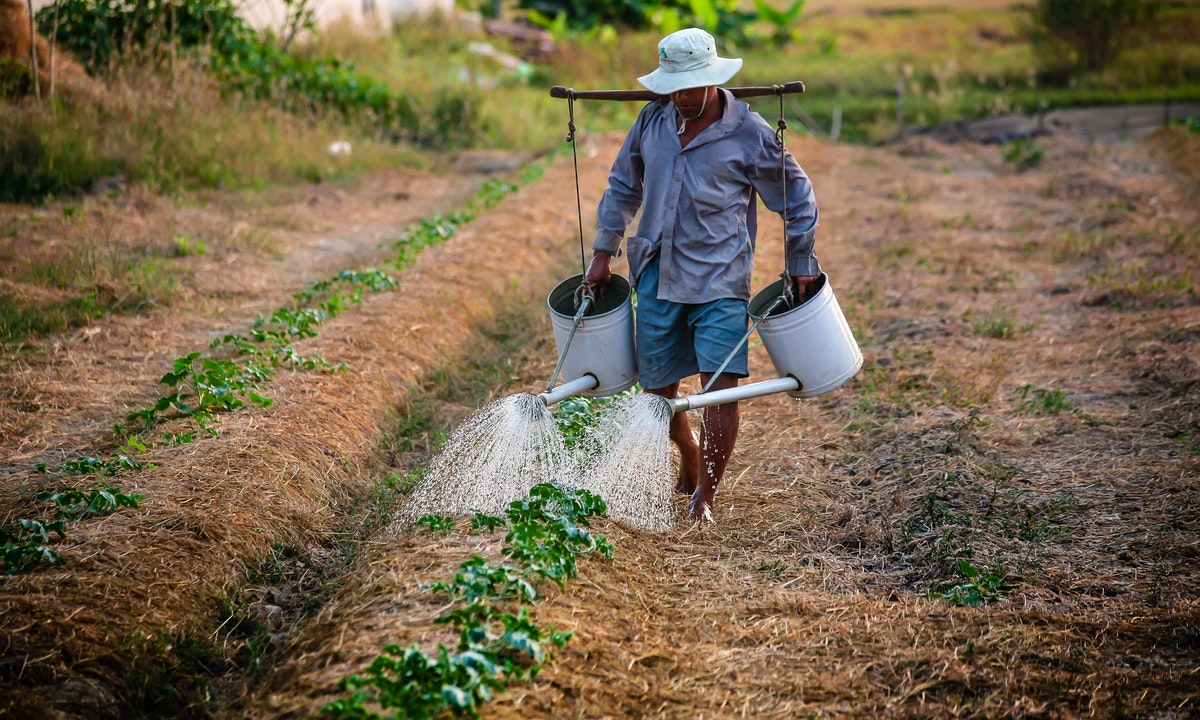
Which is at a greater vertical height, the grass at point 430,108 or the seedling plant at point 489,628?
the grass at point 430,108

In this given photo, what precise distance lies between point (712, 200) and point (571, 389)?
2.78ft

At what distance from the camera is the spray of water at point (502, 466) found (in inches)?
148

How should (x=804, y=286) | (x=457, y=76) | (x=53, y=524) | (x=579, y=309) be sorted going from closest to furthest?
(x=53, y=524), (x=804, y=286), (x=579, y=309), (x=457, y=76)

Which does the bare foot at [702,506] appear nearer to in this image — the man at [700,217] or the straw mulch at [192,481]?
the man at [700,217]

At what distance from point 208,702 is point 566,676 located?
104 centimetres

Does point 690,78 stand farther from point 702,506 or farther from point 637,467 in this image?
point 702,506

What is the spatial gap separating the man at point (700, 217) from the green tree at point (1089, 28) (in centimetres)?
1906

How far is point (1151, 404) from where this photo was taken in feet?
17.0

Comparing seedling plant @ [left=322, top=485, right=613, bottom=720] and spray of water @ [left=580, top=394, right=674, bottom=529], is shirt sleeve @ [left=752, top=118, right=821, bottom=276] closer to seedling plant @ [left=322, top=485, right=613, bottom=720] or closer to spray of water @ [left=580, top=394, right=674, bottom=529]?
spray of water @ [left=580, top=394, right=674, bottom=529]

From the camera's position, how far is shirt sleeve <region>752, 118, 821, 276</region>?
3.72m

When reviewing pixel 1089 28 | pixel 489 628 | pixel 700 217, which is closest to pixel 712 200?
pixel 700 217

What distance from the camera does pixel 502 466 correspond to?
13.1 ft

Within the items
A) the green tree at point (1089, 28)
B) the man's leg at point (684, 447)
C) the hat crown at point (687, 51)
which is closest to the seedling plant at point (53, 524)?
the man's leg at point (684, 447)

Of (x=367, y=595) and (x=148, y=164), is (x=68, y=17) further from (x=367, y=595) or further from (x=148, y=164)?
(x=367, y=595)
